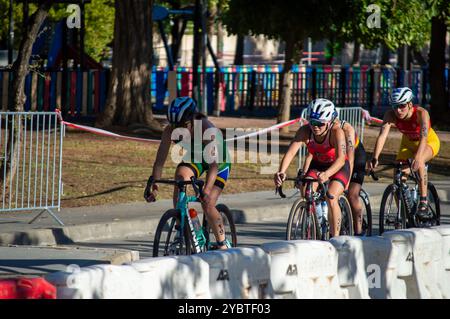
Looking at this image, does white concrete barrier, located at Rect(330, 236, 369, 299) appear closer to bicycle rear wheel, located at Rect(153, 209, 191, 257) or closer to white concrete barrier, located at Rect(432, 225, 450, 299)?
white concrete barrier, located at Rect(432, 225, 450, 299)

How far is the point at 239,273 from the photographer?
7.80m

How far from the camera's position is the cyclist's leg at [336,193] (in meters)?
11.0

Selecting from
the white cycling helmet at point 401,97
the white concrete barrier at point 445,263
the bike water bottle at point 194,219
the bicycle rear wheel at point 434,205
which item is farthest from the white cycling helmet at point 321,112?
the bicycle rear wheel at point 434,205

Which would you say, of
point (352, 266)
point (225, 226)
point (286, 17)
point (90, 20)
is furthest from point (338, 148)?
point (90, 20)

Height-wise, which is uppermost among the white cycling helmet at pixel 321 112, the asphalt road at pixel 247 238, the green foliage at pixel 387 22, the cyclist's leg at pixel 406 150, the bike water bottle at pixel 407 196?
the green foliage at pixel 387 22

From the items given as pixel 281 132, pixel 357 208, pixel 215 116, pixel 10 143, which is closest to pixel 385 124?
pixel 357 208

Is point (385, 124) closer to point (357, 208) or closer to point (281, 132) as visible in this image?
point (357, 208)

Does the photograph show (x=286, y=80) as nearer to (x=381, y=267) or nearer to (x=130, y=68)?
(x=130, y=68)

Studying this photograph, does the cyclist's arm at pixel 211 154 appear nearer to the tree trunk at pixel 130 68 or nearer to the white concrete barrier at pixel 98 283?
the white concrete barrier at pixel 98 283

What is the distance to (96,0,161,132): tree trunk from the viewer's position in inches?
973

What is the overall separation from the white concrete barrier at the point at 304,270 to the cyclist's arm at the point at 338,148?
247cm

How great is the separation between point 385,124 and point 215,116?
19.6 metres

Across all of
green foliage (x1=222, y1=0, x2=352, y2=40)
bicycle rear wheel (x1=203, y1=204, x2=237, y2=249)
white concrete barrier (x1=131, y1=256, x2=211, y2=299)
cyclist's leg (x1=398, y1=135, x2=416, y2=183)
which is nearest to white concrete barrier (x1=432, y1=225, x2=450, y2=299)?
bicycle rear wheel (x1=203, y1=204, x2=237, y2=249)

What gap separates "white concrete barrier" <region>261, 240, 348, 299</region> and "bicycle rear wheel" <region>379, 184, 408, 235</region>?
4.19 meters
